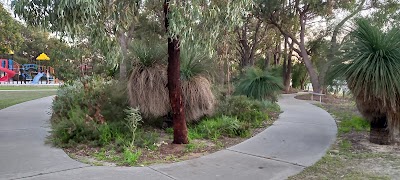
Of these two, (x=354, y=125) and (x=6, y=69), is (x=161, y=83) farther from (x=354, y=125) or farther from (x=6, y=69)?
(x=6, y=69)

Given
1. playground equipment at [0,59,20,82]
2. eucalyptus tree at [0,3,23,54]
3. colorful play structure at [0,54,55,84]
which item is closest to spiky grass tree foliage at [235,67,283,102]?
eucalyptus tree at [0,3,23,54]

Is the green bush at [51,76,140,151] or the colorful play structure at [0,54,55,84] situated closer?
the green bush at [51,76,140,151]

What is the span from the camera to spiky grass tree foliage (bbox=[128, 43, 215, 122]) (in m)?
7.09

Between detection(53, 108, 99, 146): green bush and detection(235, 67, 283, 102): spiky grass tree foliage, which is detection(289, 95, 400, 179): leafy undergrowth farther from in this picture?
detection(235, 67, 283, 102): spiky grass tree foliage

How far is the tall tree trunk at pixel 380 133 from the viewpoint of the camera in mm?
6387

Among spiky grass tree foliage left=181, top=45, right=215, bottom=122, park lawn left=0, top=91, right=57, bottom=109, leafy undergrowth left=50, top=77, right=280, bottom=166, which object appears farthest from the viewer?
park lawn left=0, top=91, right=57, bottom=109

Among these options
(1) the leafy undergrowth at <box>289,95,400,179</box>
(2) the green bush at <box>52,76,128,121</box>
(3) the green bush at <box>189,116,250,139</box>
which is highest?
(2) the green bush at <box>52,76,128,121</box>

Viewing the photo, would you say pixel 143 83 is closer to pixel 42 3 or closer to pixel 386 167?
pixel 42 3

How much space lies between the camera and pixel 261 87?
12.5 meters

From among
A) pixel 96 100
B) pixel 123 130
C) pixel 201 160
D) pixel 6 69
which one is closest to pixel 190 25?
pixel 201 160

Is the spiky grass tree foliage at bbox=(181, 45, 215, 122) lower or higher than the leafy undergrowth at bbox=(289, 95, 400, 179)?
higher

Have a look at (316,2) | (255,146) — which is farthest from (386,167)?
(316,2)

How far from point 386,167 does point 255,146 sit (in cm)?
224

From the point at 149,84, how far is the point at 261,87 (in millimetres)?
6428
